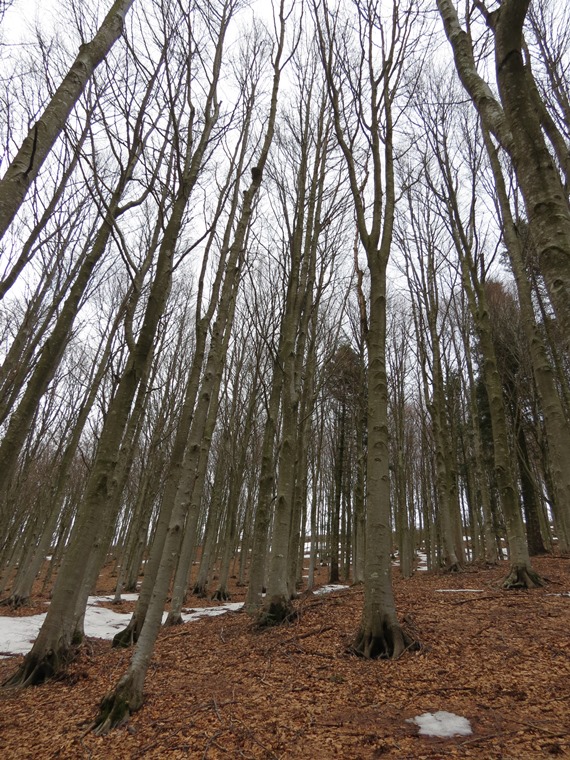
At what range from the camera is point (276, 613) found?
5.09m

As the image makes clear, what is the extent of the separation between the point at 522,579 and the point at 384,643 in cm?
360

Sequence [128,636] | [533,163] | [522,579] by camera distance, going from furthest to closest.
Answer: [522,579] → [128,636] → [533,163]

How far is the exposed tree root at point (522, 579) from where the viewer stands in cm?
586

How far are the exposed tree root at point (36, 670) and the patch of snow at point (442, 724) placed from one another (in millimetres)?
3253

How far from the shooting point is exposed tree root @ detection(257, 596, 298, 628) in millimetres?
5027

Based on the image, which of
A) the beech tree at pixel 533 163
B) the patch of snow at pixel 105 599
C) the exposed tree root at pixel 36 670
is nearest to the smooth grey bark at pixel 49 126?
the beech tree at pixel 533 163

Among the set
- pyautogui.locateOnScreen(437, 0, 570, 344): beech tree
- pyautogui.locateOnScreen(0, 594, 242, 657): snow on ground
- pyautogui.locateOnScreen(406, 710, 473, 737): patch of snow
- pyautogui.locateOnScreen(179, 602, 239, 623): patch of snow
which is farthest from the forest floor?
pyautogui.locateOnScreen(179, 602, 239, 623): patch of snow

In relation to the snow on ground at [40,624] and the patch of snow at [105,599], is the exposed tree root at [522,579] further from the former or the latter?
the patch of snow at [105,599]

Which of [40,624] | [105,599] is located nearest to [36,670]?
[40,624]

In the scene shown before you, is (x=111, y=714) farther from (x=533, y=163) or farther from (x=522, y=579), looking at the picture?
(x=522, y=579)

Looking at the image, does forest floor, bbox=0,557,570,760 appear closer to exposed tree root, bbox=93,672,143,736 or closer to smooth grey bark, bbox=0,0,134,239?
exposed tree root, bbox=93,672,143,736

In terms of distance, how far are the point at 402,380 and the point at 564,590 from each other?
337 inches

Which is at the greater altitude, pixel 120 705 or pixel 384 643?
pixel 384 643

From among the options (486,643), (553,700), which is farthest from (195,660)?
(553,700)
